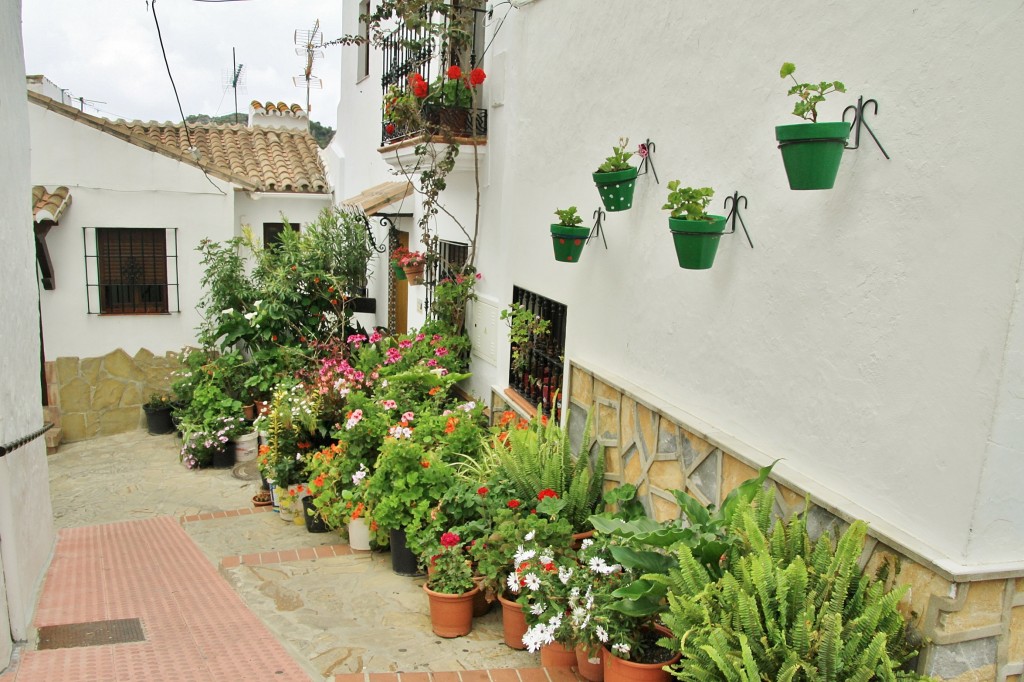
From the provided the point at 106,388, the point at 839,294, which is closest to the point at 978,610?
the point at 839,294

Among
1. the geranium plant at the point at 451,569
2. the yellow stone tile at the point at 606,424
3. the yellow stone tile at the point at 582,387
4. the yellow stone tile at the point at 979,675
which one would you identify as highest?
the yellow stone tile at the point at 582,387

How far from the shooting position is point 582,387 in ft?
17.8

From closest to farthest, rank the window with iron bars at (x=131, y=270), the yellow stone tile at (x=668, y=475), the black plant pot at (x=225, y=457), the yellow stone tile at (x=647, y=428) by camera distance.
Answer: the yellow stone tile at (x=668, y=475)
the yellow stone tile at (x=647, y=428)
the black plant pot at (x=225, y=457)
the window with iron bars at (x=131, y=270)

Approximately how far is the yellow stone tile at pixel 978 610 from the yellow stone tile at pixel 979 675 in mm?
184

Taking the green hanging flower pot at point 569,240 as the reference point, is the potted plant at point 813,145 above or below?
above

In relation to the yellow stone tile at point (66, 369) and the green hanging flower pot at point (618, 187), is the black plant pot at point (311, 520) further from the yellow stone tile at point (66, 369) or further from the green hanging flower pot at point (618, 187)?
the yellow stone tile at point (66, 369)

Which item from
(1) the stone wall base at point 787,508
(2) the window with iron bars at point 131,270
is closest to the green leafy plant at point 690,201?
→ (1) the stone wall base at point 787,508

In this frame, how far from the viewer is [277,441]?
7.84 meters

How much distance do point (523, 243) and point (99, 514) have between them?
5.81 meters

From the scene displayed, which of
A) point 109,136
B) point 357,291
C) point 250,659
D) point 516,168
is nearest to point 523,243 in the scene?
point 516,168

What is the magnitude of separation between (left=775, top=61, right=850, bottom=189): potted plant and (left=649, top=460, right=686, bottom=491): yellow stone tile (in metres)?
1.77

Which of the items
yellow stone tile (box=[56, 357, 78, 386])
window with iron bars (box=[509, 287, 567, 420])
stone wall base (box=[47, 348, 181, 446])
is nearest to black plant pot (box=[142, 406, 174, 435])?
stone wall base (box=[47, 348, 181, 446])

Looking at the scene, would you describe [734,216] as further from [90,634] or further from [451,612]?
[90,634]

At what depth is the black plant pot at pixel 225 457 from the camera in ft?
34.4
